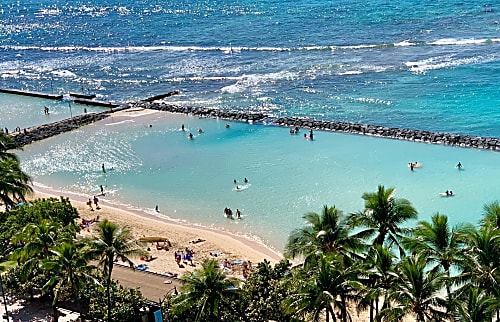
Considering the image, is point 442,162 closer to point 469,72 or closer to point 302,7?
point 469,72

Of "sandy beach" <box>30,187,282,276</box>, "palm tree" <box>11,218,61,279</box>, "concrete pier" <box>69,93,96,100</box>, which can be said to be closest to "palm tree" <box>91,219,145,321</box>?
"palm tree" <box>11,218,61,279</box>

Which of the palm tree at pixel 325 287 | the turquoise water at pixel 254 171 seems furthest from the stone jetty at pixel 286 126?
the palm tree at pixel 325 287

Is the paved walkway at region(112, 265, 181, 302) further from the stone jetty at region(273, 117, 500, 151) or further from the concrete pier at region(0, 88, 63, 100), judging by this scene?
the concrete pier at region(0, 88, 63, 100)

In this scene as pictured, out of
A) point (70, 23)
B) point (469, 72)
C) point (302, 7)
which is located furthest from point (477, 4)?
point (70, 23)

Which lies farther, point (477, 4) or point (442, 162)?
point (477, 4)

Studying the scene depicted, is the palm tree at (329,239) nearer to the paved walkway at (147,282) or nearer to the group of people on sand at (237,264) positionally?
the paved walkway at (147,282)
